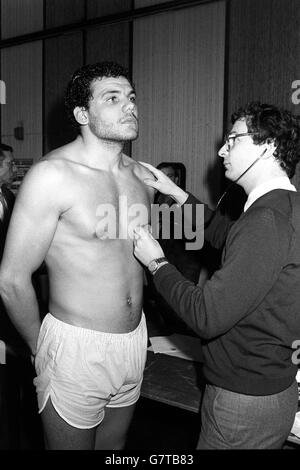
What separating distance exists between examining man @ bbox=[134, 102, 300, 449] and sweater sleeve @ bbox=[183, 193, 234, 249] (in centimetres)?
59

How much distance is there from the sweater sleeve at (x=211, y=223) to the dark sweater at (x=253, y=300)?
667 mm

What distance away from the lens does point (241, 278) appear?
48.6 inches

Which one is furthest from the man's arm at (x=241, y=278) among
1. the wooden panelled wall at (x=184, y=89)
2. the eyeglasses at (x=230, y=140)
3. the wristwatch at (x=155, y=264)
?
the wooden panelled wall at (x=184, y=89)

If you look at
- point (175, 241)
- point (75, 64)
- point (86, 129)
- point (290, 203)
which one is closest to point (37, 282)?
point (175, 241)

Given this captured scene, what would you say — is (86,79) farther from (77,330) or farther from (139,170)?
(77,330)

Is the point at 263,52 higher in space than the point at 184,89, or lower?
higher

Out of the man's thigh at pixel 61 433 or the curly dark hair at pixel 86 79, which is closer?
the man's thigh at pixel 61 433

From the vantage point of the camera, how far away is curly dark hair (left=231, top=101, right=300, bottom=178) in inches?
56.6

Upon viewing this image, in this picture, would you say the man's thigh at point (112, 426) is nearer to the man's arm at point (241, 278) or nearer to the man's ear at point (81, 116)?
the man's arm at point (241, 278)

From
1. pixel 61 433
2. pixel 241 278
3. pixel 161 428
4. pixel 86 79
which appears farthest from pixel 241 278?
pixel 161 428

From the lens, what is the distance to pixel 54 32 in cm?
463

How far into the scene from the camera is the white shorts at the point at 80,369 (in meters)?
1.59

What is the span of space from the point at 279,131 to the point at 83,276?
822 millimetres

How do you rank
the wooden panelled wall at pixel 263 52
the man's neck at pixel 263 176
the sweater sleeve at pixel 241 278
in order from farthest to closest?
the wooden panelled wall at pixel 263 52 < the man's neck at pixel 263 176 < the sweater sleeve at pixel 241 278
